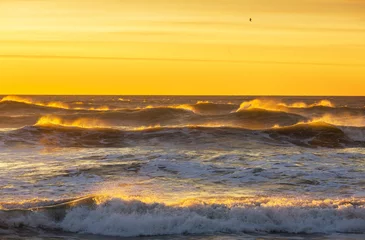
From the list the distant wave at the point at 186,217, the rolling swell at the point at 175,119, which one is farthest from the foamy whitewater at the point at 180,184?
the rolling swell at the point at 175,119

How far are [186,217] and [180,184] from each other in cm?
Answer: 408

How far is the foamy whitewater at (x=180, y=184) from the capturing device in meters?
13.9

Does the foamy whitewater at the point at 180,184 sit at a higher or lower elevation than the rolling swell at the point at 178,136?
lower

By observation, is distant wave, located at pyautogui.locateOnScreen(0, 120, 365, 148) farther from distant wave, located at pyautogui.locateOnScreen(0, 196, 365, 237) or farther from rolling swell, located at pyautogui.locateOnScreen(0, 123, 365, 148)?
distant wave, located at pyautogui.locateOnScreen(0, 196, 365, 237)

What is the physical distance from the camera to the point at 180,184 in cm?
1808

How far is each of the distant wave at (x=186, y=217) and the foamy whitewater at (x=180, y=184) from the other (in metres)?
0.02

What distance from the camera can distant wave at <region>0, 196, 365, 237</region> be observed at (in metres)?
13.8

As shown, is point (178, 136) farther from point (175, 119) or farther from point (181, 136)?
point (175, 119)

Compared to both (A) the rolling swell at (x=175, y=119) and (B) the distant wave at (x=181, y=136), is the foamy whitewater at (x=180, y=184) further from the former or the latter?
(A) the rolling swell at (x=175, y=119)

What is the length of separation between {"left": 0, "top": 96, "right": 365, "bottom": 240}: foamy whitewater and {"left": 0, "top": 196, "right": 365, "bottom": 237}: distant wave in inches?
0.8

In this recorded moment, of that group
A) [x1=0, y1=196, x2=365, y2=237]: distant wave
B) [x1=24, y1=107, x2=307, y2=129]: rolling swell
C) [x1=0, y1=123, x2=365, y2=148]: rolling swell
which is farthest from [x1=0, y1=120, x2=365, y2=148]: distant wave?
[x1=0, y1=196, x2=365, y2=237]: distant wave

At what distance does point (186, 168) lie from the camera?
811 inches

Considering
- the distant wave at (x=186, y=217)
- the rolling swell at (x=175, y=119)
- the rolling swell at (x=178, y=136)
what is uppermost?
the rolling swell at (x=175, y=119)

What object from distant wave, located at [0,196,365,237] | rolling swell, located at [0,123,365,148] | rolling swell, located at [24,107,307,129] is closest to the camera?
distant wave, located at [0,196,365,237]
